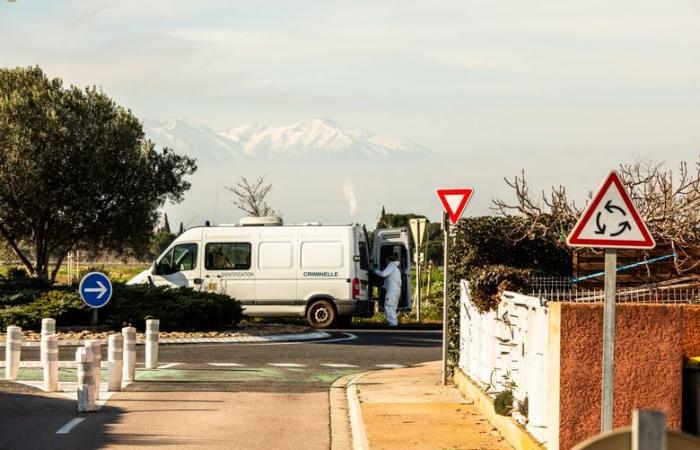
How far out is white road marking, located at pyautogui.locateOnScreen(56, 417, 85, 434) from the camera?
13.5 m

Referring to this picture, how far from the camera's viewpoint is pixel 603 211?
8625mm

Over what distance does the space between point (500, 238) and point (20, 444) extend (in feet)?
21.6

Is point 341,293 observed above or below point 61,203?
below

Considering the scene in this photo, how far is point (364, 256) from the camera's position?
32781 mm

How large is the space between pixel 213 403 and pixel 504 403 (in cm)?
468

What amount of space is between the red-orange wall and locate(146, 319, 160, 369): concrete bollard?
37.6ft

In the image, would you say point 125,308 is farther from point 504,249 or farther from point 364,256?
point 504,249

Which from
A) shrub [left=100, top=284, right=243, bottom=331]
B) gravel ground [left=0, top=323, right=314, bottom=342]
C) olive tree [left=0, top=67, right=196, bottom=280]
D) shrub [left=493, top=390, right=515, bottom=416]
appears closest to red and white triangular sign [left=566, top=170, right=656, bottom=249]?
shrub [left=493, top=390, right=515, bottom=416]

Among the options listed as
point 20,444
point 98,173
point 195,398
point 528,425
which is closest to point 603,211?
point 528,425

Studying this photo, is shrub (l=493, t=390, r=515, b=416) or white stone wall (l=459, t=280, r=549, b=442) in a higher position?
white stone wall (l=459, t=280, r=549, b=442)

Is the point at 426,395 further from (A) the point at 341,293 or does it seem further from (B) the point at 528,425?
(A) the point at 341,293

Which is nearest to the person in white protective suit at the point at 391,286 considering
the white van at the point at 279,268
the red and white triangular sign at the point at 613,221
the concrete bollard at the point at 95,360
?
the white van at the point at 279,268

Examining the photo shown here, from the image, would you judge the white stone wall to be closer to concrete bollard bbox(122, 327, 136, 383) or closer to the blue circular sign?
concrete bollard bbox(122, 327, 136, 383)

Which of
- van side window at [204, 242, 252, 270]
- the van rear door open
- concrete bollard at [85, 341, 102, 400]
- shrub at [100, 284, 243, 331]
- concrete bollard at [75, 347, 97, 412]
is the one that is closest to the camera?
concrete bollard at [75, 347, 97, 412]
